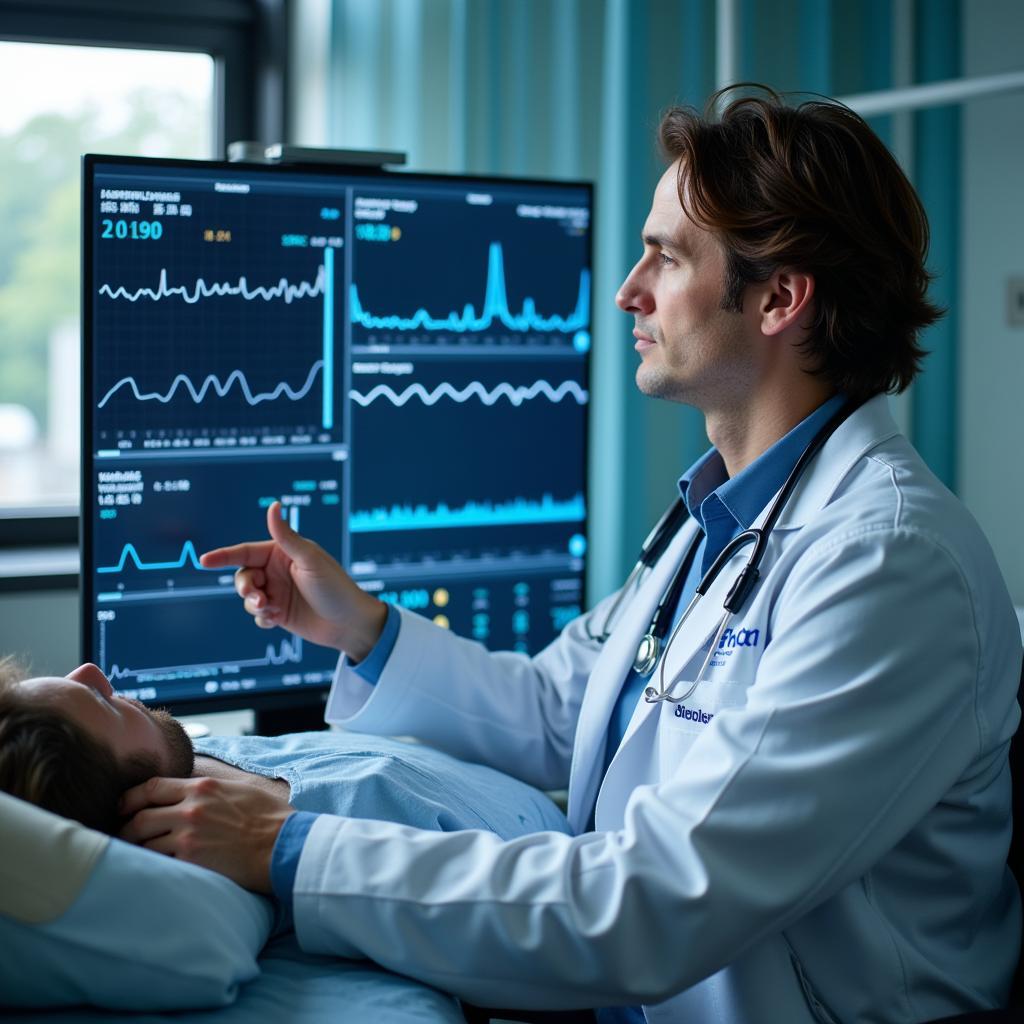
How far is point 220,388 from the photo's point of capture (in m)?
1.81

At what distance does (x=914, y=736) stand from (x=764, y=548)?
0.29 metres

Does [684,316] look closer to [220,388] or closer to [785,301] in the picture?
[785,301]

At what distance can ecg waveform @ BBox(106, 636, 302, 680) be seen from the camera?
1782 millimetres

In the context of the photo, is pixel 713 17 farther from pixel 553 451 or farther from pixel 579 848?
pixel 579 848

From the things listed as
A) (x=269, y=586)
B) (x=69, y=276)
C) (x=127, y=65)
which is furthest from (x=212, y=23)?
(x=269, y=586)

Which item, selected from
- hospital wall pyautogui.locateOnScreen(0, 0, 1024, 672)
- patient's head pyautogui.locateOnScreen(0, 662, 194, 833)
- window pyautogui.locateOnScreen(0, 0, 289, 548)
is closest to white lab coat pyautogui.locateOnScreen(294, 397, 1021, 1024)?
patient's head pyautogui.locateOnScreen(0, 662, 194, 833)

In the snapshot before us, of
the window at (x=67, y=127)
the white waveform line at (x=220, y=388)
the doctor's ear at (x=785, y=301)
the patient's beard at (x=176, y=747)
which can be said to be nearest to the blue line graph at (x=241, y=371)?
the white waveform line at (x=220, y=388)

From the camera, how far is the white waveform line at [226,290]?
1.73 meters

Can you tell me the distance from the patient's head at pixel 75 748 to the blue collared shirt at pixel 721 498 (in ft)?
1.82

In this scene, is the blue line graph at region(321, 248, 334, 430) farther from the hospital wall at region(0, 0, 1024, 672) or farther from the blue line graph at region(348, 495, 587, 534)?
the hospital wall at region(0, 0, 1024, 672)

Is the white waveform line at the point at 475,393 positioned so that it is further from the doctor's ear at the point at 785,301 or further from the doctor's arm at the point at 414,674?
the doctor's ear at the point at 785,301

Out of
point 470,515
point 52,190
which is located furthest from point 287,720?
point 52,190

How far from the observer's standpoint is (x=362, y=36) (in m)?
2.39

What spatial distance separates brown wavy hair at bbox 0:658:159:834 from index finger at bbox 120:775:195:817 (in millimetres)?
13
